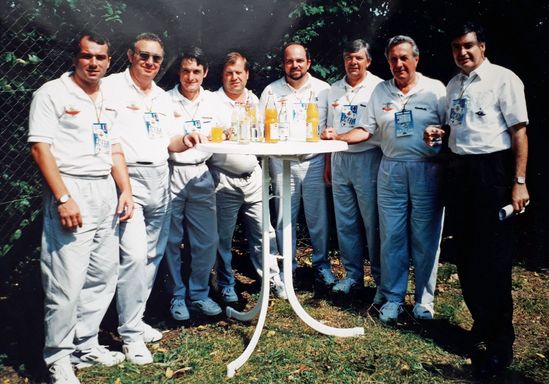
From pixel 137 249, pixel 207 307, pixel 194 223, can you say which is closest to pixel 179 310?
pixel 207 307

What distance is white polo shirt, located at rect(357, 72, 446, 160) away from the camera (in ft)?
13.8

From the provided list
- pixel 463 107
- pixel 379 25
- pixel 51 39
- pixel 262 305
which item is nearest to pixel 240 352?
pixel 262 305

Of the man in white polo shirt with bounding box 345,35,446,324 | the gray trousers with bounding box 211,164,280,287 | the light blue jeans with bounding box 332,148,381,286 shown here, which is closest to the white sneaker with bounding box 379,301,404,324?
the man in white polo shirt with bounding box 345,35,446,324

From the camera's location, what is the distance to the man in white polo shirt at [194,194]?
440 centimetres

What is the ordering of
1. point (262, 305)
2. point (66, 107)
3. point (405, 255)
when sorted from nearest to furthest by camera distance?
point (66, 107)
point (262, 305)
point (405, 255)

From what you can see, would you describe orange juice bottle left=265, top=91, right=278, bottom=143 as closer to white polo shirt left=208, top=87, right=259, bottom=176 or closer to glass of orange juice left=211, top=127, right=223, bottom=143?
glass of orange juice left=211, top=127, right=223, bottom=143

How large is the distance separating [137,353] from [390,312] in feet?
6.67

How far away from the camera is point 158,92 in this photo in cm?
411

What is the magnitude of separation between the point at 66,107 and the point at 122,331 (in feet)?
5.43

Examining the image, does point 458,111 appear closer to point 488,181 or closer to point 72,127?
point 488,181

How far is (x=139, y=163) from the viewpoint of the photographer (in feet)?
12.9

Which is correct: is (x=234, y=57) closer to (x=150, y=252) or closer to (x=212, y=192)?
(x=212, y=192)

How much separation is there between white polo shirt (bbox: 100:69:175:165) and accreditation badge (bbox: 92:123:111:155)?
38 cm

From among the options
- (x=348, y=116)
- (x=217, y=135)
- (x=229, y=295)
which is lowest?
(x=229, y=295)
